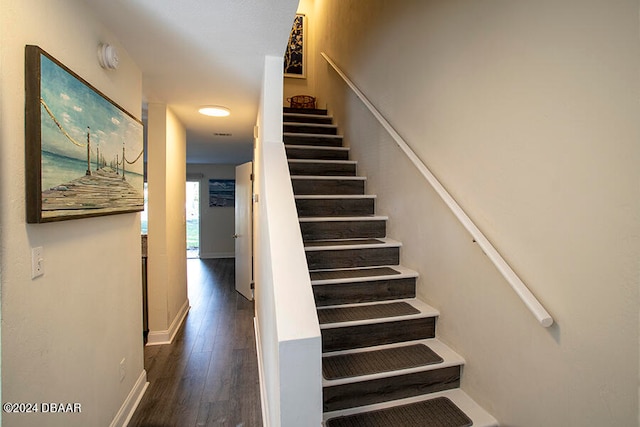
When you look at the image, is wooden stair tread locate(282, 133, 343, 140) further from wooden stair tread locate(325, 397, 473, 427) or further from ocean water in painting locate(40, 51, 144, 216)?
wooden stair tread locate(325, 397, 473, 427)

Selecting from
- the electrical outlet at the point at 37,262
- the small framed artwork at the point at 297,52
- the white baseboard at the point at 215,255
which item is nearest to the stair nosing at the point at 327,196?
the electrical outlet at the point at 37,262

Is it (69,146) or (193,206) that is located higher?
(69,146)

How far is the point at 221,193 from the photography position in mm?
7793

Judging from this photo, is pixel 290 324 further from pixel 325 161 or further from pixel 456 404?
pixel 325 161

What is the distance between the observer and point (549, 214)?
1.22 meters

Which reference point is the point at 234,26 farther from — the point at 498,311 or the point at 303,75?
the point at 303,75

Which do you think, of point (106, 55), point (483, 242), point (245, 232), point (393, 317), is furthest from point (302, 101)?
point (483, 242)

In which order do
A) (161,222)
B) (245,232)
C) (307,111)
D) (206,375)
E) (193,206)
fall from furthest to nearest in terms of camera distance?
(193,206), (245,232), (307,111), (161,222), (206,375)

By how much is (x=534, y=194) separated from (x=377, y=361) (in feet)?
3.88

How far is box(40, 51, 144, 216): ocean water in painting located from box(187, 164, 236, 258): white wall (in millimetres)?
6057

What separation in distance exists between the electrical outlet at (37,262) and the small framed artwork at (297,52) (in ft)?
16.1

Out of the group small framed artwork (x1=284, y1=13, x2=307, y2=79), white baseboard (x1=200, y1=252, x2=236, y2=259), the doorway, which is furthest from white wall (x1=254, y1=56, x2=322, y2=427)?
the doorway

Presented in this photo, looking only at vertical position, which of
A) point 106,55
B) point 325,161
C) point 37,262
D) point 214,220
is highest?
point 106,55

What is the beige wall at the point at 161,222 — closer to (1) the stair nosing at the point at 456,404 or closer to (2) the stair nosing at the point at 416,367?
(2) the stair nosing at the point at 416,367
